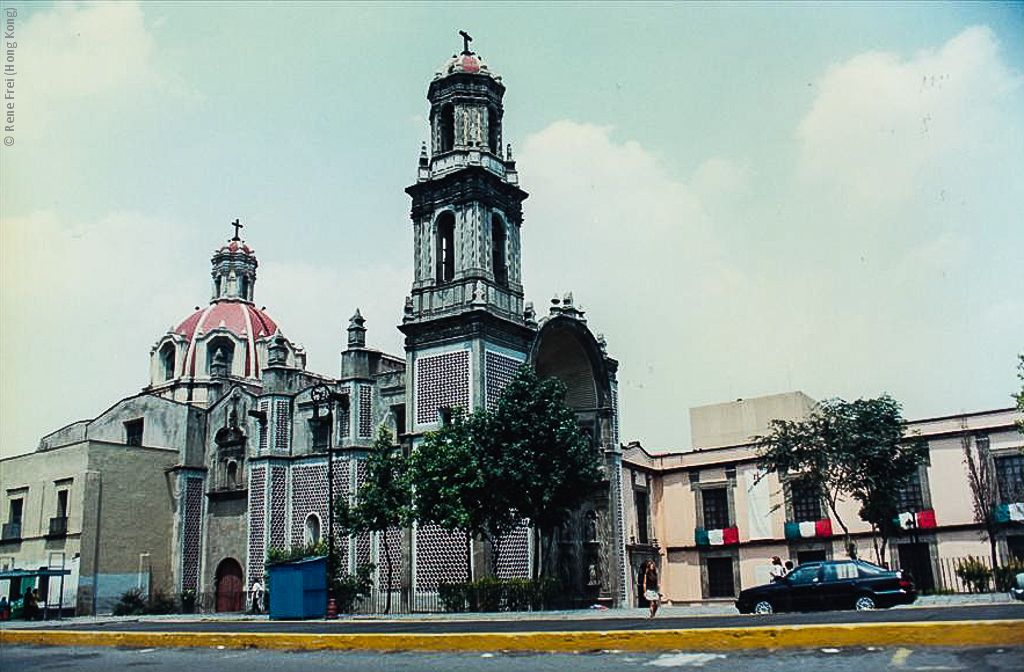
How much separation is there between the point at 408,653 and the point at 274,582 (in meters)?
13.8

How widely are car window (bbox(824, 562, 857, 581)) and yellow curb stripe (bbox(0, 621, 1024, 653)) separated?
36.0 ft

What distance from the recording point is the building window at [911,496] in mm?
38188

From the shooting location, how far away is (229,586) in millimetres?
41125

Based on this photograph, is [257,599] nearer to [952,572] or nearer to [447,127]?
[447,127]

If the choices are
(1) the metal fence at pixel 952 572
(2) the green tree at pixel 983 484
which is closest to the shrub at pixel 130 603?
(1) the metal fence at pixel 952 572

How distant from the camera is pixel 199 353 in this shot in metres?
53.3

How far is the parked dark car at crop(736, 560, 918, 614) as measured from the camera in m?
20.0

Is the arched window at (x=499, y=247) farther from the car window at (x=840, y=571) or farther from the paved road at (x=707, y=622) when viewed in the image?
the paved road at (x=707, y=622)

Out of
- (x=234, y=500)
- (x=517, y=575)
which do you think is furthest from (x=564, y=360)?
(x=234, y=500)

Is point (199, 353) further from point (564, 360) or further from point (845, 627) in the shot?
point (845, 627)

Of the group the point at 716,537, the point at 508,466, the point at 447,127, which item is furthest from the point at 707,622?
the point at 716,537

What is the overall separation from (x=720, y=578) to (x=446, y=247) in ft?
66.9

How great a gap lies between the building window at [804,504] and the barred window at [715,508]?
3.31 m

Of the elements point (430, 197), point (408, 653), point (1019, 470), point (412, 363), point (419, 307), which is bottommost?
point (408, 653)
